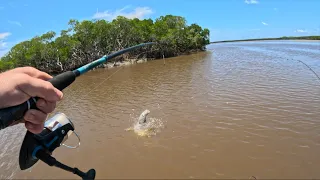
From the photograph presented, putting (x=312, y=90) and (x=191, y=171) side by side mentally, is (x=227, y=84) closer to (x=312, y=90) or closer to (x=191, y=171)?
(x=312, y=90)

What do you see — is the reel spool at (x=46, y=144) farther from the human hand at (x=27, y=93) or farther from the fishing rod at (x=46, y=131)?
the human hand at (x=27, y=93)

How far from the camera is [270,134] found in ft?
22.4

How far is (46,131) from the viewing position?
3.20m

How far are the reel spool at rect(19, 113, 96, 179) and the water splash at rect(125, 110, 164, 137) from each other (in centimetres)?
422

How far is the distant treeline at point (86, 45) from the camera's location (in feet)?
109

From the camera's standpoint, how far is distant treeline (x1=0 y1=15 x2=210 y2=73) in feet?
109

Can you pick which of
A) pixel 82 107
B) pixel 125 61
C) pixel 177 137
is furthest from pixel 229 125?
pixel 125 61

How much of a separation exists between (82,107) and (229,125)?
25.6ft

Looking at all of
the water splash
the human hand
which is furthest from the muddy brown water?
the human hand

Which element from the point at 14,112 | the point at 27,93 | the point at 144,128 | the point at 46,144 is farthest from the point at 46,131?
the point at 144,128

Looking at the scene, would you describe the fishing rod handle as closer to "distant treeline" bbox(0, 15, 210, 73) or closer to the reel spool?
the reel spool

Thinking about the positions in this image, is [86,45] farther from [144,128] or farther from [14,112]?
[14,112]

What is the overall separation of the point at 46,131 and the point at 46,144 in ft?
0.67

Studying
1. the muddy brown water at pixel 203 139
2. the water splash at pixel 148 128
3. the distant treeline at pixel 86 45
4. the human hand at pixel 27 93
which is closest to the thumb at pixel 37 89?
the human hand at pixel 27 93
